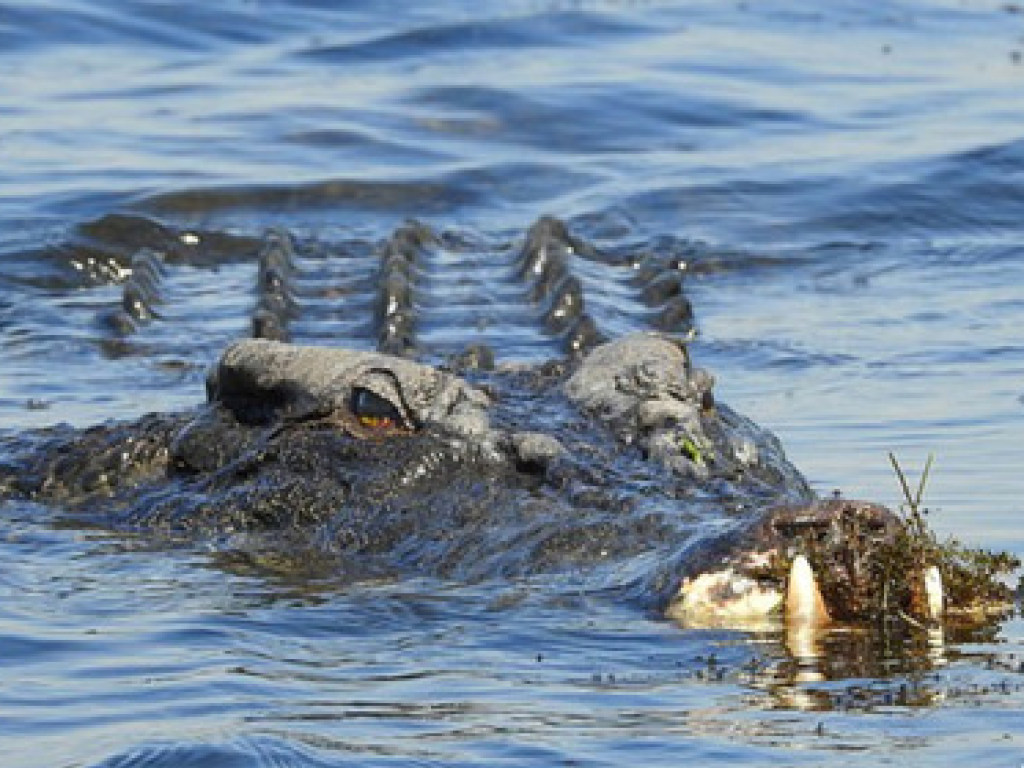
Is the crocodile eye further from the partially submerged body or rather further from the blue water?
the blue water

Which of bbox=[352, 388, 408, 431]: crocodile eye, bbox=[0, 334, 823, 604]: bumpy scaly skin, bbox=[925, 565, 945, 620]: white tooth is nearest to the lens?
bbox=[925, 565, 945, 620]: white tooth

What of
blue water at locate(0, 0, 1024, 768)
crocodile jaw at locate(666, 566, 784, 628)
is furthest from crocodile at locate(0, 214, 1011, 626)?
blue water at locate(0, 0, 1024, 768)

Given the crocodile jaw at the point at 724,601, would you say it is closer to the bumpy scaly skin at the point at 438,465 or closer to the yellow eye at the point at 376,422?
the bumpy scaly skin at the point at 438,465

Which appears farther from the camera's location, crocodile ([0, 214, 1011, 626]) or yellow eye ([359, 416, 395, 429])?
yellow eye ([359, 416, 395, 429])

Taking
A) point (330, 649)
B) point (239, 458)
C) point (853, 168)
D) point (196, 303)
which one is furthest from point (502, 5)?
point (330, 649)

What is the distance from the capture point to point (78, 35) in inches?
842

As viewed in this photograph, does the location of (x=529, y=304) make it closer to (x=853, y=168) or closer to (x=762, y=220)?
(x=762, y=220)

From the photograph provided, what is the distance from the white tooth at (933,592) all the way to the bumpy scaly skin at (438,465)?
2.33 ft

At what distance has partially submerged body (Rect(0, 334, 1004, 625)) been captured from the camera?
6082 millimetres

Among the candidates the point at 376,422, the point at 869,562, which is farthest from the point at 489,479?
the point at 869,562

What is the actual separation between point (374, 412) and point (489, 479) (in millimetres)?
565

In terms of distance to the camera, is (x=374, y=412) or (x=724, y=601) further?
(x=374, y=412)

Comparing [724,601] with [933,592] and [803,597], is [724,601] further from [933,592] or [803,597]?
[933,592]

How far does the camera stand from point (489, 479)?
736 cm
